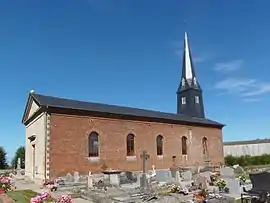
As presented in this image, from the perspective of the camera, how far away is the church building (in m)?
A: 21.7

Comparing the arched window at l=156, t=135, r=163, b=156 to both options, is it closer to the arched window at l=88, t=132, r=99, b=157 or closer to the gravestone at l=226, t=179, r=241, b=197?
the arched window at l=88, t=132, r=99, b=157

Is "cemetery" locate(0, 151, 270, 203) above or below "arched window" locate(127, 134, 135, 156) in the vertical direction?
below

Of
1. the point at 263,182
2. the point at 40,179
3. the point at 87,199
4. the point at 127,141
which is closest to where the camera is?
the point at 263,182

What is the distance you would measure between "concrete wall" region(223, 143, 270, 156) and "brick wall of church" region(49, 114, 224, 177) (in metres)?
17.7

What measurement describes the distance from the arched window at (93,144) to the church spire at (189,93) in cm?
1792

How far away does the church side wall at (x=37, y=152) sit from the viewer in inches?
857

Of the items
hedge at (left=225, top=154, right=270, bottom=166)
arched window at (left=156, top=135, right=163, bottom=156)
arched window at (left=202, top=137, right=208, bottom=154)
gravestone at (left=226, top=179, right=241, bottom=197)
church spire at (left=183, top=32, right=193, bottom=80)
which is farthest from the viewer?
hedge at (left=225, top=154, right=270, bottom=166)

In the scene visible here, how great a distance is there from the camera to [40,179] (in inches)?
841

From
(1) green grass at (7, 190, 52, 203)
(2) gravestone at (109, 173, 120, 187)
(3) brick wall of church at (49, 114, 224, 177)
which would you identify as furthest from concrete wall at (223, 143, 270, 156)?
(1) green grass at (7, 190, 52, 203)

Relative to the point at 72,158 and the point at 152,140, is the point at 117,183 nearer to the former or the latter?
the point at 72,158

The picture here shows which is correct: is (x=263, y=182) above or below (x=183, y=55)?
below

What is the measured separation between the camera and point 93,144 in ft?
78.3

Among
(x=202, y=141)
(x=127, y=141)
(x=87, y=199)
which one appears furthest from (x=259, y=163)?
(x=87, y=199)

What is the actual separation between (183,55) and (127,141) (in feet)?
67.6
